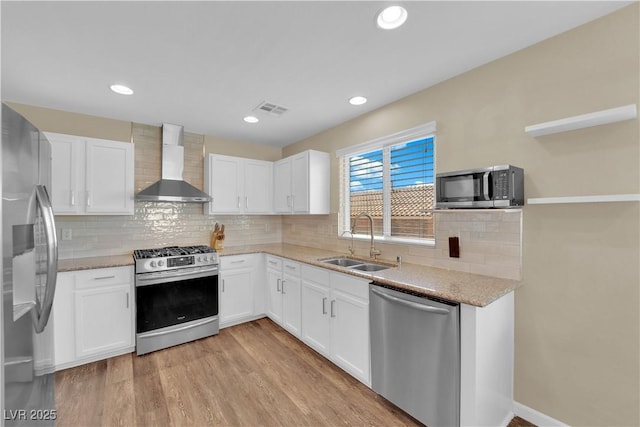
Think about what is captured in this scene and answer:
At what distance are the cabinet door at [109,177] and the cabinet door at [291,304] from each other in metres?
1.98

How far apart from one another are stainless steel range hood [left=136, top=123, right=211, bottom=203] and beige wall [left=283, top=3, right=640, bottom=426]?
10.2ft

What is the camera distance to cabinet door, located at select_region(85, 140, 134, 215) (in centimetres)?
293

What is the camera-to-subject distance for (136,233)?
3.47 metres

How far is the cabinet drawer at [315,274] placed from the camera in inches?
104

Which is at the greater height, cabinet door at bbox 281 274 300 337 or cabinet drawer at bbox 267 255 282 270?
cabinet drawer at bbox 267 255 282 270

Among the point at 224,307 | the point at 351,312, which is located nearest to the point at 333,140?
the point at 351,312

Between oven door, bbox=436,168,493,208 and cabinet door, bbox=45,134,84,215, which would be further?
cabinet door, bbox=45,134,84,215

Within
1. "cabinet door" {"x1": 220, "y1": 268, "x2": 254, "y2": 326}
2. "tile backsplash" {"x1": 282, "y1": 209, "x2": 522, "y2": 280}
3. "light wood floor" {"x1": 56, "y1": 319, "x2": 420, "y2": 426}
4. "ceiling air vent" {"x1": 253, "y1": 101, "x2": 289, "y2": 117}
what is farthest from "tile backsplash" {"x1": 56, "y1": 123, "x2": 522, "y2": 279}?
"ceiling air vent" {"x1": 253, "y1": 101, "x2": 289, "y2": 117}

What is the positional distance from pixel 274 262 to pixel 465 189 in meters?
2.36

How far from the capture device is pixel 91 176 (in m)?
2.94

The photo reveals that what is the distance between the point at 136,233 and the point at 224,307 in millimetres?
1437

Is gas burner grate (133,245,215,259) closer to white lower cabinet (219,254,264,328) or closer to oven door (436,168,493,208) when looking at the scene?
white lower cabinet (219,254,264,328)

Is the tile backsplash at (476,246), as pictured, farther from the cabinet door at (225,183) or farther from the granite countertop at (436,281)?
the cabinet door at (225,183)

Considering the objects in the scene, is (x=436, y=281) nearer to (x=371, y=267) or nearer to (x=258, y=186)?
(x=371, y=267)
